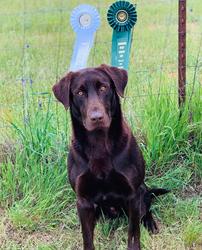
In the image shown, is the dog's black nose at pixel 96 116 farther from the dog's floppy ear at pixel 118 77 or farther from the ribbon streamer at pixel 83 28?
the ribbon streamer at pixel 83 28

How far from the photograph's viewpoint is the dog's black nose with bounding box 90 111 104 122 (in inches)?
112

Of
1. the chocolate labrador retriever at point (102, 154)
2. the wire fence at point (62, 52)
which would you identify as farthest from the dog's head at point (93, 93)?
the wire fence at point (62, 52)

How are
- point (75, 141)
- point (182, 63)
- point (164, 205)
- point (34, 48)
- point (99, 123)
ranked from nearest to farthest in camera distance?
point (99, 123) < point (75, 141) < point (164, 205) < point (182, 63) < point (34, 48)

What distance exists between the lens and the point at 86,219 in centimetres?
325

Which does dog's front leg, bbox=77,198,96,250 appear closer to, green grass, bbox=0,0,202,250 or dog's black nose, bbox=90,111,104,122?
green grass, bbox=0,0,202,250

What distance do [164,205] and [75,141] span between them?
926 mm

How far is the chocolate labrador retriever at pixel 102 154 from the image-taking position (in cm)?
299

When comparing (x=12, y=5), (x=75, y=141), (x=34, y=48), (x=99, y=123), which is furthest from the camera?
(x=12, y=5)

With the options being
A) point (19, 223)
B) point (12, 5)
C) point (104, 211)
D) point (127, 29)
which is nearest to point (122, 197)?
point (104, 211)

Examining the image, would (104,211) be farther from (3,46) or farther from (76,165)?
(3,46)

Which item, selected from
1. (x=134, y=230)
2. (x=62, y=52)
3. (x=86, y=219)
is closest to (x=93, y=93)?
(x=86, y=219)

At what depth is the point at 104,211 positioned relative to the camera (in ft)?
11.4

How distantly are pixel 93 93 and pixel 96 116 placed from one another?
16cm

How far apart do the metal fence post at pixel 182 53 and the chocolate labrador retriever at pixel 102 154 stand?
0.97 metres
